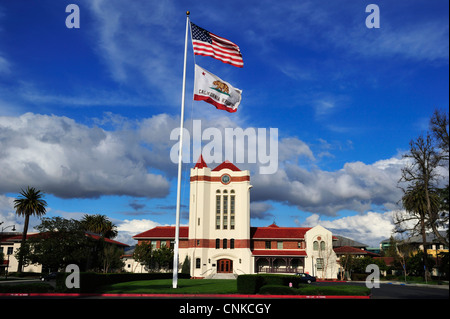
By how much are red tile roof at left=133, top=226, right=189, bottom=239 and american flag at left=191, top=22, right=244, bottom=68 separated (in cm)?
4790

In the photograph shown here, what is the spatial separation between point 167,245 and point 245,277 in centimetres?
4414

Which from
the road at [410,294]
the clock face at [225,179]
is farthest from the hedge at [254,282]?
the clock face at [225,179]

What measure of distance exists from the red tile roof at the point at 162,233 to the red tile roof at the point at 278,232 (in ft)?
41.8

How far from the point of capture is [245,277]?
91.6 ft

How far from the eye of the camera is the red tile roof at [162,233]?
69.9 m

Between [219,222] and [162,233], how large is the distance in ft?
39.8

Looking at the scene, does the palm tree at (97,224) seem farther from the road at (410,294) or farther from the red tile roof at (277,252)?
the road at (410,294)

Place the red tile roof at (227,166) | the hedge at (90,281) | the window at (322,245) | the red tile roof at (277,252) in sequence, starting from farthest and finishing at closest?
the red tile roof at (227,166), the window at (322,245), the red tile roof at (277,252), the hedge at (90,281)

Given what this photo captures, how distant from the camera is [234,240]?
65.8 meters

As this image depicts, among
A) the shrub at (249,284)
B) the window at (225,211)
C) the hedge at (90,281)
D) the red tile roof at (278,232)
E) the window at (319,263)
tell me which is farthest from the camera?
the red tile roof at (278,232)

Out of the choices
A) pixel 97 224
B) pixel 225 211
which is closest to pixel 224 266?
pixel 225 211

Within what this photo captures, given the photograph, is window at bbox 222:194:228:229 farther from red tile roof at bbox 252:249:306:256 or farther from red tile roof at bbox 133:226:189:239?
Answer: red tile roof at bbox 133:226:189:239

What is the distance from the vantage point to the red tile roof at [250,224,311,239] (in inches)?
2702
